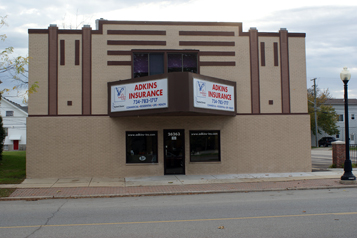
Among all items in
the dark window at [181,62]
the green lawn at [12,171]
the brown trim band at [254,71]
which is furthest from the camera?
the brown trim band at [254,71]

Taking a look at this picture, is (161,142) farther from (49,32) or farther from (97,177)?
(49,32)

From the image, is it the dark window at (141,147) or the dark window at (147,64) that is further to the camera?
the dark window at (147,64)

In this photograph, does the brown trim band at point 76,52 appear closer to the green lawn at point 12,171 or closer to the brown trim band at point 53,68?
the brown trim band at point 53,68

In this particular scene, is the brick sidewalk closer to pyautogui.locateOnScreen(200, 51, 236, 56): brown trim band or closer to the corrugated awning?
pyautogui.locateOnScreen(200, 51, 236, 56): brown trim band

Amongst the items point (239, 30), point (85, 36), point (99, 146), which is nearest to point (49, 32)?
point (85, 36)

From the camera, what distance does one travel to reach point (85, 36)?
54.7 feet

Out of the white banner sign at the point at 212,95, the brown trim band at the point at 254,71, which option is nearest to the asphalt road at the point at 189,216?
the white banner sign at the point at 212,95

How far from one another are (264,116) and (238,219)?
10188 millimetres

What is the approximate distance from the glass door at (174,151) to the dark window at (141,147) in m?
0.60

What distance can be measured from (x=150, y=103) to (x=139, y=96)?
81cm

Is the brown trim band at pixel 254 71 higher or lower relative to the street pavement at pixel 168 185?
higher

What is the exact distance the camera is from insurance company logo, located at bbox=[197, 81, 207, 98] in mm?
14867

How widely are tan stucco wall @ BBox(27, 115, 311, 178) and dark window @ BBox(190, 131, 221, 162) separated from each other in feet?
0.87

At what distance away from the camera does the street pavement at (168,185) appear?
1263 centimetres
